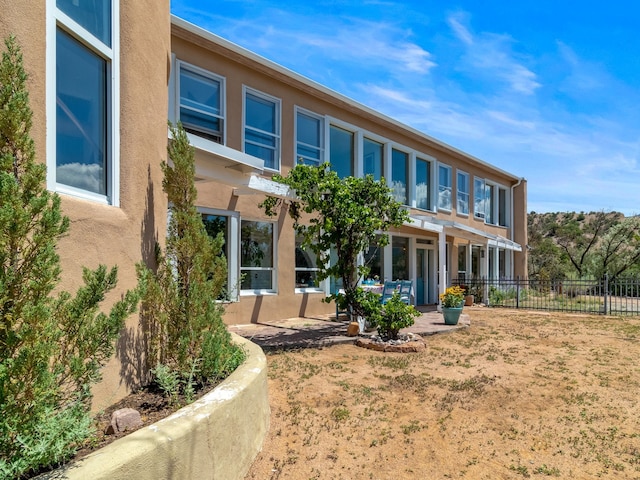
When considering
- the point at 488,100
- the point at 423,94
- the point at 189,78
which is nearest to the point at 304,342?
the point at 189,78

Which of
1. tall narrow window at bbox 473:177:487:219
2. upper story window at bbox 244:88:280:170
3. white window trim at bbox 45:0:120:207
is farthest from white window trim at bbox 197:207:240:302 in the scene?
tall narrow window at bbox 473:177:487:219

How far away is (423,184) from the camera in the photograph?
55.3 feet

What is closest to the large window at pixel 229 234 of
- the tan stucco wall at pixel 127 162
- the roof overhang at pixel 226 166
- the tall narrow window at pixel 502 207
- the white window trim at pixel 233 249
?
the white window trim at pixel 233 249

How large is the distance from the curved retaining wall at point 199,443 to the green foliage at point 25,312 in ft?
0.79

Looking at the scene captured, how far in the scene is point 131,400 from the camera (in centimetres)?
353

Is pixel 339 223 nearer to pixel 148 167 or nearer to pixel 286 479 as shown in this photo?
pixel 148 167

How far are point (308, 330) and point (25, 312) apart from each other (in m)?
7.75

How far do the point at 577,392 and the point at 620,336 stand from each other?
5.80m

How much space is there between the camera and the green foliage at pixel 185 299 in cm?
384

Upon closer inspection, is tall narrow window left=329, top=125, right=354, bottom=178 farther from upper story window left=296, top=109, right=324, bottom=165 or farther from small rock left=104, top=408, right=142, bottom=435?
small rock left=104, top=408, right=142, bottom=435

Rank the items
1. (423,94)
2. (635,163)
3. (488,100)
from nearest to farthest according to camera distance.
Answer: (423,94)
(488,100)
(635,163)

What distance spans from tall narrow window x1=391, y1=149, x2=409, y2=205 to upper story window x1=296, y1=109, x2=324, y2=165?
3.76 metres

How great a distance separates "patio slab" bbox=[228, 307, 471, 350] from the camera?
8.16 m

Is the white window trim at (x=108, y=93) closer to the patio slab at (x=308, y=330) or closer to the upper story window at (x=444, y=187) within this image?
the patio slab at (x=308, y=330)
